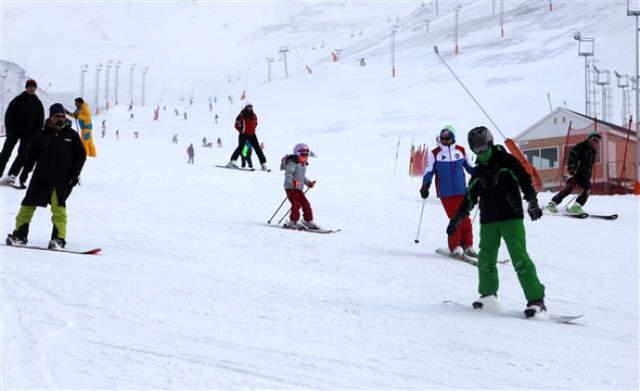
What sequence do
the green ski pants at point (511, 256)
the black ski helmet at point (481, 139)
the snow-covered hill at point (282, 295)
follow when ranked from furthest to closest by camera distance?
the black ski helmet at point (481, 139)
the green ski pants at point (511, 256)
the snow-covered hill at point (282, 295)

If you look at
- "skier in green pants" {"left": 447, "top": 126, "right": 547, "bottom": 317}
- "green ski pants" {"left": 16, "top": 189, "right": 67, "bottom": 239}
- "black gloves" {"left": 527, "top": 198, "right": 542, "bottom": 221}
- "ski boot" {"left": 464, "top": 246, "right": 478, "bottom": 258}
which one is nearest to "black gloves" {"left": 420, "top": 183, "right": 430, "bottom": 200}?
"ski boot" {"left": 464, "top": 246, "right": 478, "bottom": 258}

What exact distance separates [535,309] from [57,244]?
4179 mm

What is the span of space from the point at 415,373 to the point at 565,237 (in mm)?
8031

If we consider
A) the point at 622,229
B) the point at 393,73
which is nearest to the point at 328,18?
the point at 393,73

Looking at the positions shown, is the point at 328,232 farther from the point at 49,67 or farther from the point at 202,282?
the point at 49,67

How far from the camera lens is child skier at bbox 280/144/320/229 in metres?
9.85

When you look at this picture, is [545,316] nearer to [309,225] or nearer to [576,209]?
[309,225]

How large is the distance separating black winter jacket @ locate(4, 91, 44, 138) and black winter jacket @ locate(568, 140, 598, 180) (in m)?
8.61

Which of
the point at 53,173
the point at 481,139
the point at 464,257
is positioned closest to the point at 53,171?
the point at 53,173

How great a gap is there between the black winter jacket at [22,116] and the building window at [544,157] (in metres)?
19.9

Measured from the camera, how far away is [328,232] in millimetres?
9812

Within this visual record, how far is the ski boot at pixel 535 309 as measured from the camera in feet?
17.7

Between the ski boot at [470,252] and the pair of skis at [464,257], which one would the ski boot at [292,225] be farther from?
the ski boot at [470,252]

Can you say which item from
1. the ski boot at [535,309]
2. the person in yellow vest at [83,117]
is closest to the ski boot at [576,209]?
the person in yellow vest at [83,117]
